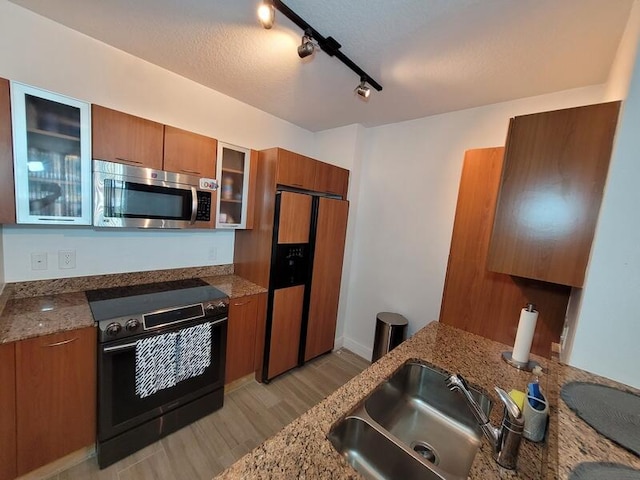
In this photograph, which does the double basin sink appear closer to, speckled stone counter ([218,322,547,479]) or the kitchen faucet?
speckled stone counter ([218,322,547,479])

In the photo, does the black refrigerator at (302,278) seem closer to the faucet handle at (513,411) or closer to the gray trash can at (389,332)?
the gray trash can at (389,332)

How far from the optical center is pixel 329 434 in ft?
2.78

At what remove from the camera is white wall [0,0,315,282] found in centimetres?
150

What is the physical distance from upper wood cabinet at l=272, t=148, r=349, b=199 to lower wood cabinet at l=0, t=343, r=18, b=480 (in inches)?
71.0

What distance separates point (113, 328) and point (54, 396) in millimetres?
434

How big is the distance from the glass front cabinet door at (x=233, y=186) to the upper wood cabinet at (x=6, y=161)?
1085 mm

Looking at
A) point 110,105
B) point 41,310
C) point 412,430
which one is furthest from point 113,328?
point 412,430

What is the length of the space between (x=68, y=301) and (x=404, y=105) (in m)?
2.89

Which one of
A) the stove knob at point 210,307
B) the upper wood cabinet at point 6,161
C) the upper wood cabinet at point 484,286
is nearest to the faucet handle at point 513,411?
the upper wood cabinet at point 484,286

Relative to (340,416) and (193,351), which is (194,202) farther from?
(340,416)

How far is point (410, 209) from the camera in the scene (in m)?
2.55

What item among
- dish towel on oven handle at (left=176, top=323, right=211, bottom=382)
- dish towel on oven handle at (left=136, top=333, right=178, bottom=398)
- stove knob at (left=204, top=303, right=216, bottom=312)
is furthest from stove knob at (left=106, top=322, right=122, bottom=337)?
stove knob at (left=204, top=303, right=216, bottom=312)

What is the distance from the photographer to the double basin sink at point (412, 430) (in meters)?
0.87

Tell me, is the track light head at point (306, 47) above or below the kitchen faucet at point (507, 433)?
above
